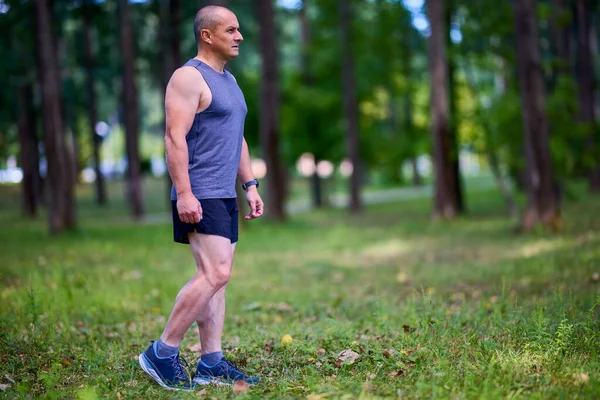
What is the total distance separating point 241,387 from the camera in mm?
4512

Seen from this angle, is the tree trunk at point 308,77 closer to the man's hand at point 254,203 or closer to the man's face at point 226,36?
the man's hand at point 254,203

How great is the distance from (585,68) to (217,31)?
29.6m

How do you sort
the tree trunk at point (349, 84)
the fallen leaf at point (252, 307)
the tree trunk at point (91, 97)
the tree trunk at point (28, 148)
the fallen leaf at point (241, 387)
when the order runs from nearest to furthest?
the fallen leaf at point (241, 387) → the fallen leaf at point (252, 307) → the tree trunk at point (349, 84) → the tree trunk at point (28, 148) → the tree trunk at point (91, 97)

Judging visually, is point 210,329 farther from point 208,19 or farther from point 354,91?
point 354,91

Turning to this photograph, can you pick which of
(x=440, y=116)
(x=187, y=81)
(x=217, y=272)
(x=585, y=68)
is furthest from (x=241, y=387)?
(x=585, y=68)

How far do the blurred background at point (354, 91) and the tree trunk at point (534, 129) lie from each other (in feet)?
0.09

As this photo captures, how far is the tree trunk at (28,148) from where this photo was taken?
32156 millimetres

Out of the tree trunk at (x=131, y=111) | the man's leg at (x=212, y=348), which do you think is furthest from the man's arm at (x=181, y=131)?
the tree trunk at (x=131, y=111)

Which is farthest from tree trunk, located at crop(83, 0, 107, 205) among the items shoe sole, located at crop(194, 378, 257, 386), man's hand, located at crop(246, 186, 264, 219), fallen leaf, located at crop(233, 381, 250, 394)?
fallen leaf, located at crop(233, 381, 250, 394)

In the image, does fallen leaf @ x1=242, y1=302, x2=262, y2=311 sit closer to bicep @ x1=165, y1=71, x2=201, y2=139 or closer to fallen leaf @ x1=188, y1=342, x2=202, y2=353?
fallen leaf @ x1=188, y1=342, x2=202, y2=353

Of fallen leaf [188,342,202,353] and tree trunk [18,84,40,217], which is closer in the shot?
fallen leaf [188,342,202,353]

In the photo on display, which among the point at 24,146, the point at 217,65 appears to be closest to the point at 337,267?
the point at 217,65

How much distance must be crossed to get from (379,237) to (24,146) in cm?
2142

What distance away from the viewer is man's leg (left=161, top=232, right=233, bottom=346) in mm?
4676
